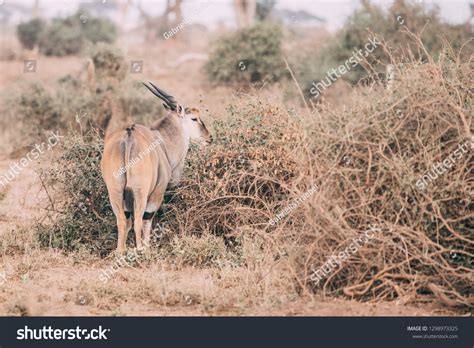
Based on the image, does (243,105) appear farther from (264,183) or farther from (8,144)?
(8,144)

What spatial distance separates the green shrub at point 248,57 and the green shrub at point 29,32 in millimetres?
12252

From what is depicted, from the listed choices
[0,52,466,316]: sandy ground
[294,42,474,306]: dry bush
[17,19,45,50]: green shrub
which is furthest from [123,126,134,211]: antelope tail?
[17,19,45,50]: green shrub

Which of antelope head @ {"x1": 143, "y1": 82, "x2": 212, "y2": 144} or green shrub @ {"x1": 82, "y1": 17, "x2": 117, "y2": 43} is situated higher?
green shrub @ {"x1": 82, "y1": 17, "x2": 117, "y2": 43}

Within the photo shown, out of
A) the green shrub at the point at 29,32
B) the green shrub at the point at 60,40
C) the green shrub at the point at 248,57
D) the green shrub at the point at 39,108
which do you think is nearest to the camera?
the green shrub at the point at 39,108

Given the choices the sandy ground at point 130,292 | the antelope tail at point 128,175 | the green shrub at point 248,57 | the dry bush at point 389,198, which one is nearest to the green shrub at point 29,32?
the green shrub at point 248,57

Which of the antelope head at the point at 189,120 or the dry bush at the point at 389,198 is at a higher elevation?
the antelope head at the point at 189,120

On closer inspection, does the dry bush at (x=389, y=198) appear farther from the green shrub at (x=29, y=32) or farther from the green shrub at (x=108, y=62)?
the green shrub at (x=29, y=32)

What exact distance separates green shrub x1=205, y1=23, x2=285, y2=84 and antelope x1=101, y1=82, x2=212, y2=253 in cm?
1243

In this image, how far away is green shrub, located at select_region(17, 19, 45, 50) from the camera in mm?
31594

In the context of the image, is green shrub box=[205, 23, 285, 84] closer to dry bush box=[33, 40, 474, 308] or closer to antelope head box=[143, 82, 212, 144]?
antelope head box=[143, 82, 212, 144]

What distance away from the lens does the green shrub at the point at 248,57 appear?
822 inches

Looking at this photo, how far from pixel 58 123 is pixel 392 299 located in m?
10.5

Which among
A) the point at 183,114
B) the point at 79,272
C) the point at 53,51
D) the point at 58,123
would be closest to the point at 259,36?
the point at 58,123
